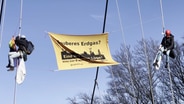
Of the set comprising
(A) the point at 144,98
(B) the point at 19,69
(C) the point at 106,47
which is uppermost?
(C) the point at 106,47

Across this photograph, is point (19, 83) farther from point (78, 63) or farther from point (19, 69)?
point (78, 63)

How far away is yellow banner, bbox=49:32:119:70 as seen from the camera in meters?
8.72

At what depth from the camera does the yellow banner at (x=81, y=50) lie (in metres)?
8.72

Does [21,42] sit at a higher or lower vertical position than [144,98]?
higher

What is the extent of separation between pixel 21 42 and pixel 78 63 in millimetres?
1804

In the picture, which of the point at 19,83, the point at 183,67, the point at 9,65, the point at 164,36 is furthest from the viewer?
the point at 183,67

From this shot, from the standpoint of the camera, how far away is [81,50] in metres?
9.05

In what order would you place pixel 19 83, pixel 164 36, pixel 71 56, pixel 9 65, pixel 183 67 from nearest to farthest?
pixel 19 83
pixel 9 65
pixel 164 36
pixel 71 56
pixel 183 67

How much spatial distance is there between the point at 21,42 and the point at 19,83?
1.15 metres

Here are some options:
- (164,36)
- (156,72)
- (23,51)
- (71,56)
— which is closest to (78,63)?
(71,56)

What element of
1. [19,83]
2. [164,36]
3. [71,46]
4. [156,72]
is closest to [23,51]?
[19,83]

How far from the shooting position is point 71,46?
9.09m

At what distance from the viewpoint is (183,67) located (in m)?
25.4

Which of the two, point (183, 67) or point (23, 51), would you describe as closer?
point (23, 51)
